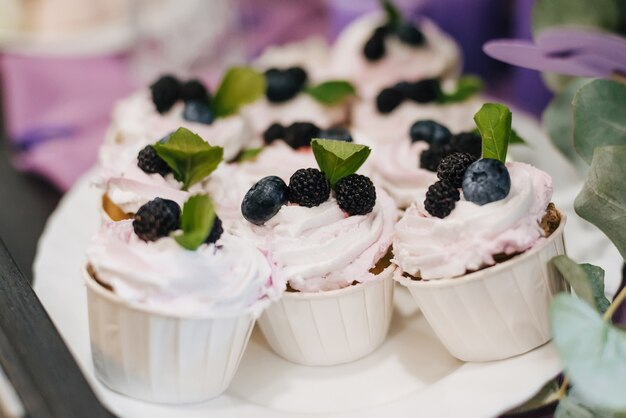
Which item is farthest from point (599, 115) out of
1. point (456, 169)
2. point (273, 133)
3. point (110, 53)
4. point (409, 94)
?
point (110, 53)

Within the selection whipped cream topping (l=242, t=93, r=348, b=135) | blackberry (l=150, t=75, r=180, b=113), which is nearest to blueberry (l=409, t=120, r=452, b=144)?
whipped cream topping (l=242, t=93, r=348, b=135)

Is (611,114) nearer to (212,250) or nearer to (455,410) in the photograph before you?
(455,410)

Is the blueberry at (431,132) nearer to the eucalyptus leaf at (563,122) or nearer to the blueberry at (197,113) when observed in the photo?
the eucalyptus leaf at (563,122)

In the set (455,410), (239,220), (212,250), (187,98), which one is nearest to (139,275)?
(212,250)

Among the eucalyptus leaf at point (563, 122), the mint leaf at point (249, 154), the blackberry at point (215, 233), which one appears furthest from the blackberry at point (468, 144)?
the blackberry at point (215, 233)

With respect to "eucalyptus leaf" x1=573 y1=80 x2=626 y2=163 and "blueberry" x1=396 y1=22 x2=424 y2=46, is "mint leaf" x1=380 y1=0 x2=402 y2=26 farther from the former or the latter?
"eucalyptus leaf" x1=573 y1=80 x2=626 y2=163

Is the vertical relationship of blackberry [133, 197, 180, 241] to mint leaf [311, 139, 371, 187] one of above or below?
above
